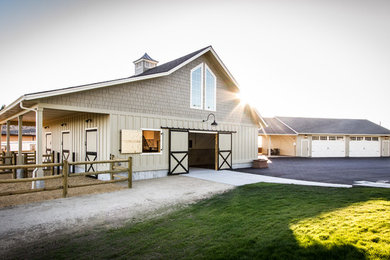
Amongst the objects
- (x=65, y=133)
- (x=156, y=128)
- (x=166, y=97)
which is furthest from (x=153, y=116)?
(x=65, y=133)

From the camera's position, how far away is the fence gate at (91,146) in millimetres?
11430

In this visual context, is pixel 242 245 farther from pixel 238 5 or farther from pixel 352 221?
pixel 238 5

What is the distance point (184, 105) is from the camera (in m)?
13.1

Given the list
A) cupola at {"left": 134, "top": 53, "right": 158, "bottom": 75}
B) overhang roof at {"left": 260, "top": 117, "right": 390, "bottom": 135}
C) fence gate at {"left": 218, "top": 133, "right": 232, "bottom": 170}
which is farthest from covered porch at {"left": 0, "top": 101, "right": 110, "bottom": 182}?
overhang roof at {"left": 260, "top": 117, "right": 390, "bottom": 135}

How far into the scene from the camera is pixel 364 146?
29109 millimetres

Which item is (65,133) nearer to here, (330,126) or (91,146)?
(91,146)

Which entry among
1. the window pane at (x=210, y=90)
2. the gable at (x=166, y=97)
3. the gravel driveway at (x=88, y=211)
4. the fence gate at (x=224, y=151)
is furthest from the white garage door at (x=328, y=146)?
the gravel driveway at (x=88, y=211)

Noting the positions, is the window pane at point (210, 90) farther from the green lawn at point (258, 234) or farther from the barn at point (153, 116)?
the green lawn at point (258, 234)

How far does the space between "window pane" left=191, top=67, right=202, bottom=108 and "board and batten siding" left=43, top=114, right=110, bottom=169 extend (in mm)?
5085

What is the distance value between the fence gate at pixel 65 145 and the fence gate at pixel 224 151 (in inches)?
351

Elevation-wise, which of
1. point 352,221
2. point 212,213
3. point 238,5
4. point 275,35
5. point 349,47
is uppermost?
point 238,5

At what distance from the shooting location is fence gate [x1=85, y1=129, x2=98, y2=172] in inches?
450

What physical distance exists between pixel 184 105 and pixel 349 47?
1043cm

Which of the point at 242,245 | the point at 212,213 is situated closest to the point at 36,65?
the point at 212,213
